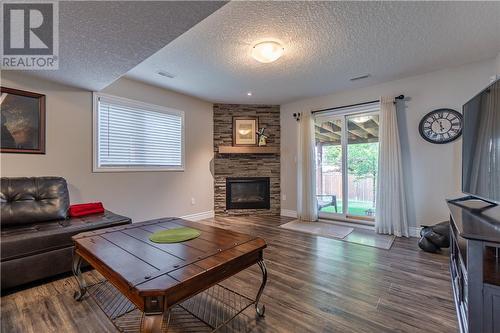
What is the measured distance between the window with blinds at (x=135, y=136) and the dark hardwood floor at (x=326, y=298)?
74.4 inches

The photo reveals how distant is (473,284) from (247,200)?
14.0 feet

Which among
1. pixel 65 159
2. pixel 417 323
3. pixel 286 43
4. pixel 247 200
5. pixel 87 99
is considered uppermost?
pixel 286 43

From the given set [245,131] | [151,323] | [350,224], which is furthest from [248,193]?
[151,323]

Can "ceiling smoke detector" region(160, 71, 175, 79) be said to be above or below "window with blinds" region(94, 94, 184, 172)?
above

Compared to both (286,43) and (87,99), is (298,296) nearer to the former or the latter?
(286,43)

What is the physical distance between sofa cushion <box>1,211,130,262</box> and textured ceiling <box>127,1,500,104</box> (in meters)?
2.12

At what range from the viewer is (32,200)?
8.41 feet

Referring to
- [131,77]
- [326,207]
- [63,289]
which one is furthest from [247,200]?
[63,289]

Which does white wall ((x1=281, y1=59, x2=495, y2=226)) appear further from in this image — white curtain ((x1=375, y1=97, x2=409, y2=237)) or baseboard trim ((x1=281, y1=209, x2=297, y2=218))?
baseboard trim ((x1=281, y1=209, x2=297, y2=218))

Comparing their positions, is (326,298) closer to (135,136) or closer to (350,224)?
(350,224)

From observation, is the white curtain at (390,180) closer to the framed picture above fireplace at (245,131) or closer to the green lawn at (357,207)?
the green lawn at (357,207)

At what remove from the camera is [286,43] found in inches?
102

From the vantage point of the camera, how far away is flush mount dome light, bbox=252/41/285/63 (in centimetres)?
254

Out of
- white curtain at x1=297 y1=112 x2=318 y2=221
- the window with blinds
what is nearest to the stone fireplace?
white curtain at x1=297 y1=112 x2=318 y2=221
